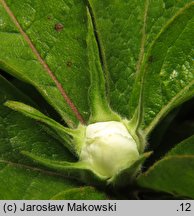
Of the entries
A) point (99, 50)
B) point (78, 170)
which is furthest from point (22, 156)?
point (99, 50)

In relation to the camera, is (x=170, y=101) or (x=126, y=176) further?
(x=170, y=101)

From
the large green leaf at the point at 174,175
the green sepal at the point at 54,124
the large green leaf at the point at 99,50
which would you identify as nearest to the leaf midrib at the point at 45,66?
the large green leaf at the point at 99,50

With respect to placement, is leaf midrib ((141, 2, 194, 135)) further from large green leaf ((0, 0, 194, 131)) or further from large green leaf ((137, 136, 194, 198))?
large green leaf ((137, 136, 194, 198))

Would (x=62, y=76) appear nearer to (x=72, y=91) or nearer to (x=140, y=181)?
(x=72, y=91)

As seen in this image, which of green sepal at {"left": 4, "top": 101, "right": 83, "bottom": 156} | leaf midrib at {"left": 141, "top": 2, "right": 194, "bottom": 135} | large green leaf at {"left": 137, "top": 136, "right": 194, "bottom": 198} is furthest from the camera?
leaf midrib at {"left": 141, "top": 2, "right": 194, "bottom": 135}

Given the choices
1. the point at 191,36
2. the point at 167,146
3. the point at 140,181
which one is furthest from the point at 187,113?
the point at 140,181

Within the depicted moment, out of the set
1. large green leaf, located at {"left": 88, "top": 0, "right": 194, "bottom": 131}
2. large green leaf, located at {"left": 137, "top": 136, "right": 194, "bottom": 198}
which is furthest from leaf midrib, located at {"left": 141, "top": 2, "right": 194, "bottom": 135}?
large green leaf, located at {"left": 137, "top": 136, "right": 194, "bottom": 198}

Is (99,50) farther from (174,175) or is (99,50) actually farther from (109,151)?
(174,175)
